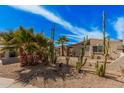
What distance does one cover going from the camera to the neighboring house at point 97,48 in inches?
964

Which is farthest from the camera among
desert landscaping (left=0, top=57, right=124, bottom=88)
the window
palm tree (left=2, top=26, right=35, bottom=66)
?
the window

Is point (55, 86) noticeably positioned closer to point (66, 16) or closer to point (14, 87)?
point (14, 87)

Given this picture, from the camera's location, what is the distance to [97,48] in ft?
92.3

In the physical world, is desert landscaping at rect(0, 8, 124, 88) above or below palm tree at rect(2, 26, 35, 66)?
below

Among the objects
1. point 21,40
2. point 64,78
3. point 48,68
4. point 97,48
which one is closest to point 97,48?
point 97,48

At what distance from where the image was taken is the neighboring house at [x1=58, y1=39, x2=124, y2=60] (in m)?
24.5

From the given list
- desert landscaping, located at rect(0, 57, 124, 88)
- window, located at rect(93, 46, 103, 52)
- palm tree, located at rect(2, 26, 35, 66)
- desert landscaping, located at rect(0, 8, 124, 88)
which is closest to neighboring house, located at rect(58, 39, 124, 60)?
window, located at rect(93, 46, 103, 52)

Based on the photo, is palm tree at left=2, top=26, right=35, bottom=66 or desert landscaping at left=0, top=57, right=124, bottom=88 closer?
desert landscaping at left=0, top=57, right=124, bottom=88

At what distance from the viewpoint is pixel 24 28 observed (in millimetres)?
14680

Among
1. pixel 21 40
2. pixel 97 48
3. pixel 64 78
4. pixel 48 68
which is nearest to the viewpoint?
pixel 64 78

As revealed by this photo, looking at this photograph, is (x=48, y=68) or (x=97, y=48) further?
(x=97, y=48)

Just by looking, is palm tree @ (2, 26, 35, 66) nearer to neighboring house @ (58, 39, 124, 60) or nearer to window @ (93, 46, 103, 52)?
neighboring house @ (58, 39, 124, 60)

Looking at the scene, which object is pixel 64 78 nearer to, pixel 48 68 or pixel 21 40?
pixel 48 68

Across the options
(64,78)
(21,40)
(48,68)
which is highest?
(21,40)
